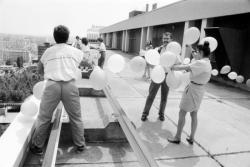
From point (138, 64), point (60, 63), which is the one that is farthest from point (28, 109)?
point (138, 64)

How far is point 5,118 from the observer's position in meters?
4.64

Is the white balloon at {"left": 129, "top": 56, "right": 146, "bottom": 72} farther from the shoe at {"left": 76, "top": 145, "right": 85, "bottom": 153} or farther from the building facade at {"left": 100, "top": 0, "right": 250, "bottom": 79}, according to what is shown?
the building facade at {"left": 100, "top": 0, "right": 250, "bottom": 79}

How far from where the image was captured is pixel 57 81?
2.73 meters

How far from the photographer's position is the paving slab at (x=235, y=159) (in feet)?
9.61

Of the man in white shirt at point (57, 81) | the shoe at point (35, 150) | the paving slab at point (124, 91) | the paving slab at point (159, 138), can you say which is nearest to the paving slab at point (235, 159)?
the paving slab at point (159, 138)

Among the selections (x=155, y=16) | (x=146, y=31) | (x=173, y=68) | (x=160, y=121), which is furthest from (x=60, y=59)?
(x=146, y=31)

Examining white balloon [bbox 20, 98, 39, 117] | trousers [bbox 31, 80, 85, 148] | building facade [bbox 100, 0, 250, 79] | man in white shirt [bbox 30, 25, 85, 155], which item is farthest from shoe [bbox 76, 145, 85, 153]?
building facade [bbox 100, 0, 250, 79]

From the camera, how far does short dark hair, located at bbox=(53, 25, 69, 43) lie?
2.74 metres

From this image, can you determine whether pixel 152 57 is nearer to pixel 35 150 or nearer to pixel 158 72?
pixel 158 72

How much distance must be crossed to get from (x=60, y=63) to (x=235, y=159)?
2783 mm

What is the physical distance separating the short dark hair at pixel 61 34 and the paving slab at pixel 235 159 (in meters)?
2.70

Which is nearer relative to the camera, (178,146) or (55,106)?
(55,106)

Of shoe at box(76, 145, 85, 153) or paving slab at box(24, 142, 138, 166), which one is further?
shoe at box(76, 145, 85, 153)

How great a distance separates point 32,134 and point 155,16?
50.4 ft
